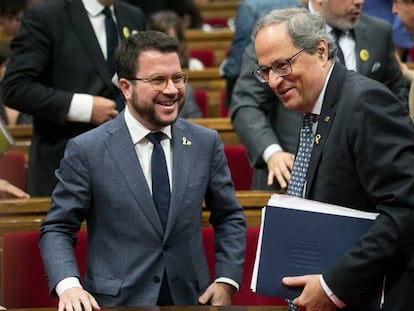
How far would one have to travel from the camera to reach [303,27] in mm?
2199

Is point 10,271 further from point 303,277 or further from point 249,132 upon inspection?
point 303,277

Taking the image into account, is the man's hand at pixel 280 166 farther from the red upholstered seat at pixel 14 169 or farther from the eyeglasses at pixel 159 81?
the red upholstered seat at pixel 14 169

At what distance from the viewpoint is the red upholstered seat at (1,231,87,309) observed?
2920 millimetres

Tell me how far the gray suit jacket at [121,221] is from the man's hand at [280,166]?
363mm

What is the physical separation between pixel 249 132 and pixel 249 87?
16cm

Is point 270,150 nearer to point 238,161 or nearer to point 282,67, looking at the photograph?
point 282,67

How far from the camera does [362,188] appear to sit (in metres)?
2.07

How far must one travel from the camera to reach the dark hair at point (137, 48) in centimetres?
262

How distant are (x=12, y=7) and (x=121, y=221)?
2.66 meters

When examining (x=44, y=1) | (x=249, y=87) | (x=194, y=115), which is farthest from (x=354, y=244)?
(x=194, y=115)

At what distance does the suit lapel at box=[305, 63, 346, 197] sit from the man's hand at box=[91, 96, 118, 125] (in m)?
1.20

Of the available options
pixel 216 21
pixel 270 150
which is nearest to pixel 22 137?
pixel 270 150

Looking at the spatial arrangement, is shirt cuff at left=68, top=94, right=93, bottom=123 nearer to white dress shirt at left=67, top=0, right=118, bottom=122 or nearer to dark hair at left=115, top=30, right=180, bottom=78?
Answer: white dress shirt at left=67, top=0, right=118, bottom=122

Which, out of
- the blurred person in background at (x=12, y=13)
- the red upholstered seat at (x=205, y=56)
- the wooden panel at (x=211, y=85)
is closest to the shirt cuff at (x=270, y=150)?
the wooden panel at (x=211, y=85)
